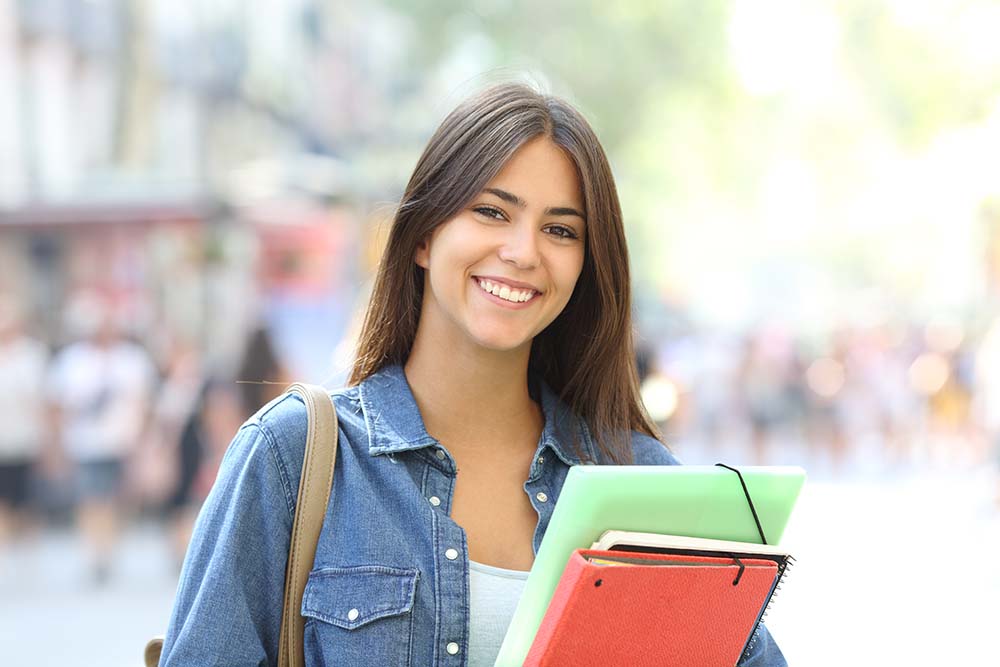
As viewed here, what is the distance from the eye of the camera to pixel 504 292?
6.79 ft

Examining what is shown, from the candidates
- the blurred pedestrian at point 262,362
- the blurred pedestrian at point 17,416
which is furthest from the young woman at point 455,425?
the blurred pedestrian at point 17,416

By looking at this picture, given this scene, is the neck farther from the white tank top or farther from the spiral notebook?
the spiral notebook

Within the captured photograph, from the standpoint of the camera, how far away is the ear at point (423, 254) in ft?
7.23

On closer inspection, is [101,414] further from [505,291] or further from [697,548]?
[697,548]

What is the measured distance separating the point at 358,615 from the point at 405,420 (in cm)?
37

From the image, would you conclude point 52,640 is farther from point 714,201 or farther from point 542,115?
point 714,201

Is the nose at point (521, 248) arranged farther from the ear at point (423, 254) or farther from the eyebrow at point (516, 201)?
the ear at point (423, 254)

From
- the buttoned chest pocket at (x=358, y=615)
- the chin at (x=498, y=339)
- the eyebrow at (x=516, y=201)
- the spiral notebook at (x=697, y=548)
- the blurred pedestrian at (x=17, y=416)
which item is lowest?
the blurred pedestrian at (x=17, y=416)

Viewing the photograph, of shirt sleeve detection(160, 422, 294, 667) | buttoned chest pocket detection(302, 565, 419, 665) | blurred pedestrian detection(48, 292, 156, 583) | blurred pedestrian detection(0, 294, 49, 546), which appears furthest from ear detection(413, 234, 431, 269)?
blurred pedestrian detection(0, 294, 49, 546)

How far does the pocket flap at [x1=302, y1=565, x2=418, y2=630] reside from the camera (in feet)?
6.19

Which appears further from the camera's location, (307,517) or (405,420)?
(405,420)

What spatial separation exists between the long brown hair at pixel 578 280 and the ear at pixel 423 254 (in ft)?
0.04

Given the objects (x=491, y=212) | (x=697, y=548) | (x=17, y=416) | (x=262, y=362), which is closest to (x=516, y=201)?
(x=491, y=212)

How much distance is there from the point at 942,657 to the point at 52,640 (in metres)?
5.00
